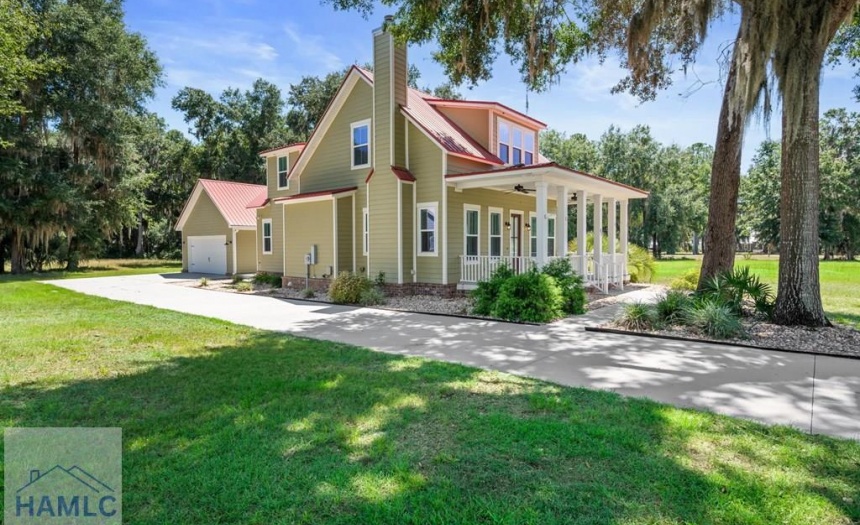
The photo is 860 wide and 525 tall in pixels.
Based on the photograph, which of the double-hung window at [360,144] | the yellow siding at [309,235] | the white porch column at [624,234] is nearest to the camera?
the double-hung window at [360,144]

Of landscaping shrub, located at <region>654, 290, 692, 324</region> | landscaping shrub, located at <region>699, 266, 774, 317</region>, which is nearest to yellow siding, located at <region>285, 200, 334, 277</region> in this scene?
landscaping shrub, located at <region>654, 290, 692, 324</region>

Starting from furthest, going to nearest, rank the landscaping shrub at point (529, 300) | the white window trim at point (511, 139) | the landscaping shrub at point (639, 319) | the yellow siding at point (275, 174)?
the yellow siding at point (275, 174)
the white window trim at point (511, 139)
the landscaping shrub at point (529, 300)
the landscaping shrub at point (639, 319)

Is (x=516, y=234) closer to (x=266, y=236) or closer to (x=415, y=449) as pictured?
(x=266, y=236)

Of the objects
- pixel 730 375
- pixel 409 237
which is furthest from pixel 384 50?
pixel 730 375

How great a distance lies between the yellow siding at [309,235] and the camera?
15.7m

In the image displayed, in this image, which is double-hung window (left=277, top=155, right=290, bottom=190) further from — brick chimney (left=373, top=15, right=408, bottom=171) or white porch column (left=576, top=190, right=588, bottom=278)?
white porch column (left=576, top=190, right=588, bottom=278)

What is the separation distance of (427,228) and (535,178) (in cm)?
368

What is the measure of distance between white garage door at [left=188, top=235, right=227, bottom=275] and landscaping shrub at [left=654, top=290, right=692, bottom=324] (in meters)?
22.3

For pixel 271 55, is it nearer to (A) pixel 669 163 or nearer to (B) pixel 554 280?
(B) pixel 554 280

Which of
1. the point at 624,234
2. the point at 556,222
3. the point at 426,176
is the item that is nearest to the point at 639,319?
the point at 556,222

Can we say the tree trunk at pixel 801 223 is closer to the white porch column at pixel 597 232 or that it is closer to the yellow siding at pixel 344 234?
the white porch column at pixel 597 232

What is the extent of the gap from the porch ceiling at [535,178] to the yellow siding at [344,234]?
396 centimetres

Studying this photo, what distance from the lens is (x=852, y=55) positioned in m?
12.6

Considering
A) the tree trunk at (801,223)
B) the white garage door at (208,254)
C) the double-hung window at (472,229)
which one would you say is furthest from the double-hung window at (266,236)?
the tree trunk at (801,223)
